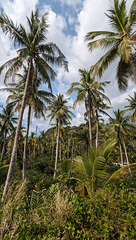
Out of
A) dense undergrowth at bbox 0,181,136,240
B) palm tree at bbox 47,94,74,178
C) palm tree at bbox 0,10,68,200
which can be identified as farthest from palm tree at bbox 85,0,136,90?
palm tree at bbox 47,94,74,178

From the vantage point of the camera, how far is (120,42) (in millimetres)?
7508

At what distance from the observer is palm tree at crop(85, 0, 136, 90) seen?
20.9ft

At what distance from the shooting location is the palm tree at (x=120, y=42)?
250 inches

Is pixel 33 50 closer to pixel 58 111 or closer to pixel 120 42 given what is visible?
pixel 120 42

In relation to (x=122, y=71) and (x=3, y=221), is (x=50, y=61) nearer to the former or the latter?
(x=122, y=71)

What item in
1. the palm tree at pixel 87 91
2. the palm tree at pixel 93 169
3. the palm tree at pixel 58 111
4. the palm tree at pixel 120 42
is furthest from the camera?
the palm tree at pixel 58 111

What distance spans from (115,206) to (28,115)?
12.6 metres

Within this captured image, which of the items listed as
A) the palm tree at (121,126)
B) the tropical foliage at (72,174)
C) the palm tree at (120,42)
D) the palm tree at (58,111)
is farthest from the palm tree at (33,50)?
the palm tree at (121,126)

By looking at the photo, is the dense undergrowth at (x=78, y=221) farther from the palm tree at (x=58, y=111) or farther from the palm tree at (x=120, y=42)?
the palm tree at (x=58, y=111)

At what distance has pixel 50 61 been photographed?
30.9 ft

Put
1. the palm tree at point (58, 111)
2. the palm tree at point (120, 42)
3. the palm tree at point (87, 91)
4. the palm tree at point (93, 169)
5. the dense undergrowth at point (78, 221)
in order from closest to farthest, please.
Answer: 1. the dense undergrowth at point (78, 221)
2. the palm tree at point (93, 169)
3. the palm tree at point (120, 42)
4. the palm tree at point (87, 91)
5. the palm tree at point (58, 111)

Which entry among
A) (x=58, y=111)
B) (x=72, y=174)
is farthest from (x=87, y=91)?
(x=72, y=174)

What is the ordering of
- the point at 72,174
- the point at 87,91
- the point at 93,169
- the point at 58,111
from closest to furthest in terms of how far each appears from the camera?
the point at 93,169 < the point at 72,174 < the point at 87,91 < the point at 58,111

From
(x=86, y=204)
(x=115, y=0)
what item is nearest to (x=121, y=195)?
(x=86, y=204)
